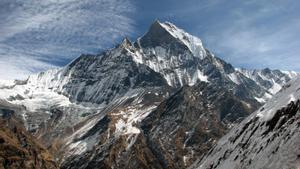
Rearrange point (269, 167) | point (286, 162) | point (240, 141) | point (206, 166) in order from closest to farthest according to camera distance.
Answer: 1. point (286, 162)
2. point (269, 167)
3. point (240, 141)
4. point (206, 166)

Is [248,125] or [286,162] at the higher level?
[248,125]

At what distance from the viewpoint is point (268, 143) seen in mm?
82062

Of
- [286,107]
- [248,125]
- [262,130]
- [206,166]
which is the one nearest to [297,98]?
[286,107]

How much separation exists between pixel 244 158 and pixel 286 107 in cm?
1165

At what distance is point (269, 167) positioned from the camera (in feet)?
225

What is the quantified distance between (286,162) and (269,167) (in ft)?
15.5

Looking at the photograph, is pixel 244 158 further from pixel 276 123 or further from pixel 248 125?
pixel 248 125

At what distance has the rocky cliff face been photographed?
68.1 meters

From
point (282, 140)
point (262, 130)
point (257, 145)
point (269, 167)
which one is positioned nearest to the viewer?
point (269, 167)

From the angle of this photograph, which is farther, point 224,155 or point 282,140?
point 224,155

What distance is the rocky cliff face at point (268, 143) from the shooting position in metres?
68.1

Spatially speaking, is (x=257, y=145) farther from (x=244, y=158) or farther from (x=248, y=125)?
(x=248, y=125)

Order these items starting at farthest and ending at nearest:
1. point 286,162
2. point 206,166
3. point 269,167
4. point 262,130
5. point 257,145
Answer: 1. point 206,166
2. point 262,130
3. point 257,145
4. point 269,167
5. point 286,162

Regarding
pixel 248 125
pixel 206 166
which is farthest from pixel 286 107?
pixel 206 166
